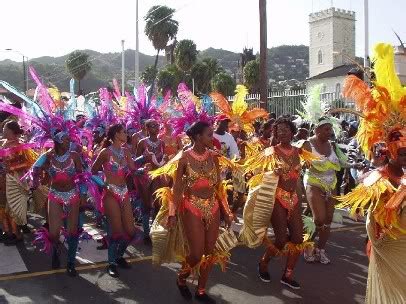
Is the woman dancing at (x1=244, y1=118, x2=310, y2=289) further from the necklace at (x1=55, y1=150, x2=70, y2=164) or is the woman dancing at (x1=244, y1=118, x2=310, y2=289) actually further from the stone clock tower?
the stone clock tower

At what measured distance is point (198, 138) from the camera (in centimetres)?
504

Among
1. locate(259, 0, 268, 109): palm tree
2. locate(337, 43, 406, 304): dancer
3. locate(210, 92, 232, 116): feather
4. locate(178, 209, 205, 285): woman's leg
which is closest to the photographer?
locate(337, 43, 406, 304): dancer

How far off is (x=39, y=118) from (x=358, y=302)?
4238 mm

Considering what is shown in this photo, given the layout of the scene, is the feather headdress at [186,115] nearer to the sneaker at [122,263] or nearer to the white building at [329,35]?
the sneaker at [122,263]

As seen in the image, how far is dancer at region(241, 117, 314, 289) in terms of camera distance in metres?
5.46

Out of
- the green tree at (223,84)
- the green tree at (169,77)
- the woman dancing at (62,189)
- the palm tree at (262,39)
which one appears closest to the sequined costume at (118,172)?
the woman dancing at (62,189)

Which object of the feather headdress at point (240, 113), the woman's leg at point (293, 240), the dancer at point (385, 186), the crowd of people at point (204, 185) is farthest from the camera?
the feather headdress at point (240, 113)

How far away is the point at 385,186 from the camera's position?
366 centimetres

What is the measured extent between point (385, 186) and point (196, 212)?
1959 mm

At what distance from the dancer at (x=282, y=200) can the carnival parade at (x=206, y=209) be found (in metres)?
0.01

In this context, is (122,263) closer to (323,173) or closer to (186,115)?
(186,115)

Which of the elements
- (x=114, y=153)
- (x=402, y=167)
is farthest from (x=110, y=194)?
(x=402, y=167)

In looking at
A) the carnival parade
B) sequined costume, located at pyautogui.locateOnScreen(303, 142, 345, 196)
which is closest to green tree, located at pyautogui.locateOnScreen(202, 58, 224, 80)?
the carnival parade

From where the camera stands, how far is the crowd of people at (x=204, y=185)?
3.81 metres
